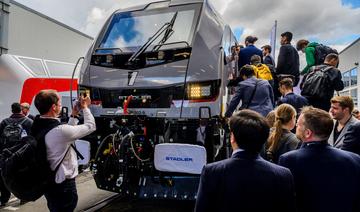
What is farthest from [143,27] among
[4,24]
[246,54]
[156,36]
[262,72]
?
[4,24]

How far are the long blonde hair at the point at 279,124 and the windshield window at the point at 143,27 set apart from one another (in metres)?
1.53

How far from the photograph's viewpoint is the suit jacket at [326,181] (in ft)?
6.60

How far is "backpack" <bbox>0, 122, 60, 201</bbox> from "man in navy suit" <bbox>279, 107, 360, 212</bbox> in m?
1.98

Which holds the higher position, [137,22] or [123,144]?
[137,22]

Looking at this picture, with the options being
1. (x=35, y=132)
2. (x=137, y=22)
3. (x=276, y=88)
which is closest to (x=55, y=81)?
(x=137, y=22)

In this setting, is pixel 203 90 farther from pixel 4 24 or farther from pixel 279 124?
pixel 4 24

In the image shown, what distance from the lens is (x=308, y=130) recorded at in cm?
216

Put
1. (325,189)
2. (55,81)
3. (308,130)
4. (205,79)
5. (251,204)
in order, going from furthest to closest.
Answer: (55,81) → (205,79) → (308,130) → (325,189) → (251,204)

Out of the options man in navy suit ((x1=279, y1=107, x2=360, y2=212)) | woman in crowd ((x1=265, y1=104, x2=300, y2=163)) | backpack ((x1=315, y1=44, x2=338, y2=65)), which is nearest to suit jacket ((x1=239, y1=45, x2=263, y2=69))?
backpack ((x1=315, y1=44, x2=338, y2=65))

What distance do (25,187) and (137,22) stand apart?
2.76 meters

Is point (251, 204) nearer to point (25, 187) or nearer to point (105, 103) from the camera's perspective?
point (25, 187)

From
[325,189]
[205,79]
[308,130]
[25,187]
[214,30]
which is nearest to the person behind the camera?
[325,189]

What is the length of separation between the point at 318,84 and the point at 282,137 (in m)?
1.98

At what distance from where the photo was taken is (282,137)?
2.96m
